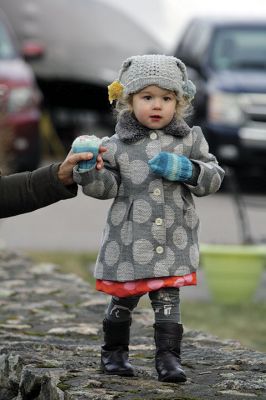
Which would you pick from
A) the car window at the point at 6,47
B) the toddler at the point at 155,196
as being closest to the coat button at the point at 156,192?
the toddler at the point at 155,196

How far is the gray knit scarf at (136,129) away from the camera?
16.2ft

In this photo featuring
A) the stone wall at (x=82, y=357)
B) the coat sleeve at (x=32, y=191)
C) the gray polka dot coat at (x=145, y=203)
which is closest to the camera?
the stone wall at (x=82, y=357)

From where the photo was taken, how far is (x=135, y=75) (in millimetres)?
4965

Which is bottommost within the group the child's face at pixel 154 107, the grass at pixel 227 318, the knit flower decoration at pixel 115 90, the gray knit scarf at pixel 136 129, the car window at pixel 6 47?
the grass at pixel 227 318

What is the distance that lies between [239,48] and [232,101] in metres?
1.05

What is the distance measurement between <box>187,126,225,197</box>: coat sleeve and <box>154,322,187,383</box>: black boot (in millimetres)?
449

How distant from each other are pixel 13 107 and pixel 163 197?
9302 millimetres

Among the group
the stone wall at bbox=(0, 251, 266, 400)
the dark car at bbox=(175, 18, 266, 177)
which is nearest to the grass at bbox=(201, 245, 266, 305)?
the stone wall at bbox=(0, 251, 266, 400)

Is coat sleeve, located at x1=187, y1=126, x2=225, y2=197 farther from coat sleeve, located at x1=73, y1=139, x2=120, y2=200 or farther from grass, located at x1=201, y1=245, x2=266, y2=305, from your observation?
grass, located at x1=201, y1=245, x2=266, y2=305

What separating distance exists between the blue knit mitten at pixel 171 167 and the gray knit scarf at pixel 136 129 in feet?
0.42

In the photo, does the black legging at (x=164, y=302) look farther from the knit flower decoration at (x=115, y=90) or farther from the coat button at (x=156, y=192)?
the knit flower decoration at (x=115, y=90)

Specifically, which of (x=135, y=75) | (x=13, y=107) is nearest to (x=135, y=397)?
Answer: (x=135, y=75)

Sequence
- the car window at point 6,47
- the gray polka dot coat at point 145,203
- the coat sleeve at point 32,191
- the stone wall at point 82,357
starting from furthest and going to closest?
1. the car window at point 6,47
2. the coat sleeve at point 32,191
3. the gray polka dot coat at point 145,203
4. the stone wall at point 82,357

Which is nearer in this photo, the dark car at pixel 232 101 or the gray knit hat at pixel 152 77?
the gray knit hat at pixel 152 77
